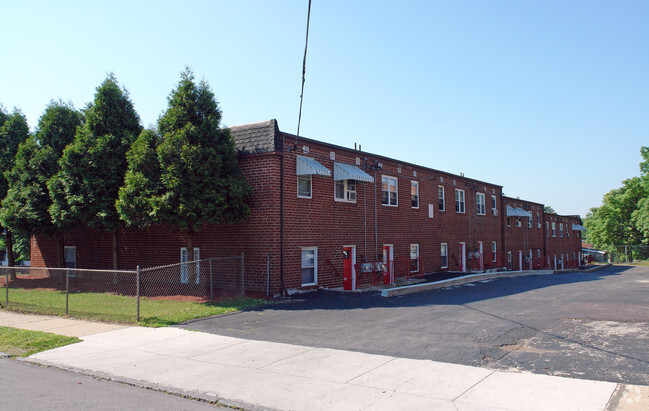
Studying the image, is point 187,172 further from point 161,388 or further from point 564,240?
point 564,240

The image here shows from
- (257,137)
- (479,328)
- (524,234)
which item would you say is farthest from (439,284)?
(524,234)

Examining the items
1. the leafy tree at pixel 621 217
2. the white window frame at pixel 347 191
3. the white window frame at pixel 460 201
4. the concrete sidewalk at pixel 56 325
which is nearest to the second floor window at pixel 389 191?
the white window frame at pixel 347 191

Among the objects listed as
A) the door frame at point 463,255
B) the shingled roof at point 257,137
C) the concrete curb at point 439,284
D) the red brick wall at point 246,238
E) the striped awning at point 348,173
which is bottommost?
the concrete curb at point 439,284

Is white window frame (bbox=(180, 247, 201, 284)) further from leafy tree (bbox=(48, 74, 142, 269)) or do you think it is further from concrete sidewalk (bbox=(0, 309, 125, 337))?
concrete sidewalk (bbox=(0, 309, 125, 337))

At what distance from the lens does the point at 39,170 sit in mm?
20375

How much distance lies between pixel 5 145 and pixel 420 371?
2345 centimetres

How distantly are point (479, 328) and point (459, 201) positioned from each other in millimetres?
20183

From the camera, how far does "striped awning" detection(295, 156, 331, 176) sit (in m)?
17.1

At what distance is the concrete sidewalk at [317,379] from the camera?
19.6ft

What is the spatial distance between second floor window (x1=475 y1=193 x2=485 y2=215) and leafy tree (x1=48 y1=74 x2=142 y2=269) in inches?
891

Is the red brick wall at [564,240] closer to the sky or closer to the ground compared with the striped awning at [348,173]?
closer to the ground

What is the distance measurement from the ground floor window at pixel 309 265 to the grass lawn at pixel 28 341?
346 inches

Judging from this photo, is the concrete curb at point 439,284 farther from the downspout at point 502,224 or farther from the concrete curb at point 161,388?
the concrete curb at point 161,388

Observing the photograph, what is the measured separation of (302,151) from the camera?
17.8 meters
